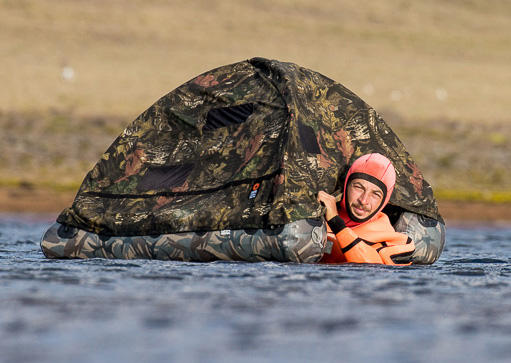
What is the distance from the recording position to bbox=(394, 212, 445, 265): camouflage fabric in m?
10.2

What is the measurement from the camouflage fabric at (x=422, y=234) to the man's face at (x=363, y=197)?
718 mm

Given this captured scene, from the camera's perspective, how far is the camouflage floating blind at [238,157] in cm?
971

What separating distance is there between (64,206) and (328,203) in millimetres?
14384

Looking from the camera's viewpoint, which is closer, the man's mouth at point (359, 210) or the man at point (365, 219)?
the man at point (365, 219)

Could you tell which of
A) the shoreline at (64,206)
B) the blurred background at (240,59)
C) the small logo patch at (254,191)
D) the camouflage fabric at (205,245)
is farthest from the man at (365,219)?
the blurred background at (240,59)

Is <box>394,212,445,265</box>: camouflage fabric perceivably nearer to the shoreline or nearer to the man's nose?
the man's nose

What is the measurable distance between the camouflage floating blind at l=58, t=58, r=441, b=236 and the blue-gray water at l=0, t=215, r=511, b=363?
57 cm

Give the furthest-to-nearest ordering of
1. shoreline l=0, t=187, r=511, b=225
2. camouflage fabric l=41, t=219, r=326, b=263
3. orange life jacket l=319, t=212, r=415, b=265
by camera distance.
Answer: shoreline l=0, t=187, r=511, b=225, orange life jacket l=319, t=212, r=415, b=265, camouflage fabric l=41, t=219, r=326, b=263

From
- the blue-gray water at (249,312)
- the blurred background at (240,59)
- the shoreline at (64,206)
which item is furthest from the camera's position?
the blurred background at (240,59)

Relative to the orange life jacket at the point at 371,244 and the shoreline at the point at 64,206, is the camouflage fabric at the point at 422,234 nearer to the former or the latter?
the orange life jacket at the point at 371,244

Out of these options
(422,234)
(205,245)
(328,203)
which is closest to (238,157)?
(205,245)

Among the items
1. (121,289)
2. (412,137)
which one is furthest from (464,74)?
(121,289)

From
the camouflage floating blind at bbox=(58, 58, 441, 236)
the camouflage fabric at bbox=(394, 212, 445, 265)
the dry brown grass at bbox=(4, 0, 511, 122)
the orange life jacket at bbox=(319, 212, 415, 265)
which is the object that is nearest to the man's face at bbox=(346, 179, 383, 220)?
the orange life jacket at bbox=(319, 212, 415, 265)

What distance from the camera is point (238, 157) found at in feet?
33.7
